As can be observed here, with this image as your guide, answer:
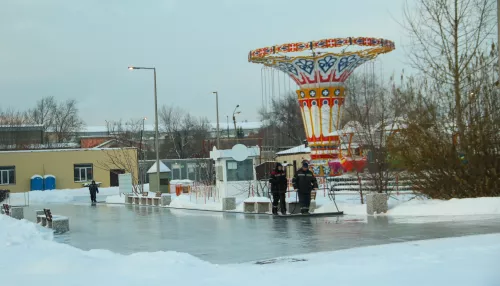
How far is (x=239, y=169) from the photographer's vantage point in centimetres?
3522

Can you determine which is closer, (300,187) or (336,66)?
(300,187)

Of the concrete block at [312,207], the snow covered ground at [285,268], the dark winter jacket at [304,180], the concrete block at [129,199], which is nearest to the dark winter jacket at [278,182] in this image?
the dark winter jacket at [304,180]

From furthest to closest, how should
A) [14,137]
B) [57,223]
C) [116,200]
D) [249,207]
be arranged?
[14,137]
[116,200]
[249,207]
[57,223]

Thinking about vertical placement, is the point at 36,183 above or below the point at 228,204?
above

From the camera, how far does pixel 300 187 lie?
75.3 feet

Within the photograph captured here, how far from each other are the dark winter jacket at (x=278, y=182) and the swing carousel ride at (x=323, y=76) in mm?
21834

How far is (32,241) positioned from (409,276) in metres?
8.47

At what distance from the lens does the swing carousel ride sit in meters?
45.9

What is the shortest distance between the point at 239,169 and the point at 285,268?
2445 centimetres

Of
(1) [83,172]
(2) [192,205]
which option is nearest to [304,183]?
(2) [192,205]

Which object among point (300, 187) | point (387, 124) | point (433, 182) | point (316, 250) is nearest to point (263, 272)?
point (316, 250)

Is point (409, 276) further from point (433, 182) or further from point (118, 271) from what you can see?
point (433, 182)

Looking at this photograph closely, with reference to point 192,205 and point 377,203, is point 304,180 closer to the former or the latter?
point 377,203

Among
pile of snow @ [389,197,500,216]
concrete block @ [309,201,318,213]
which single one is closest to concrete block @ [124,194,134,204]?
concrete block @ [309,201,318,213]
